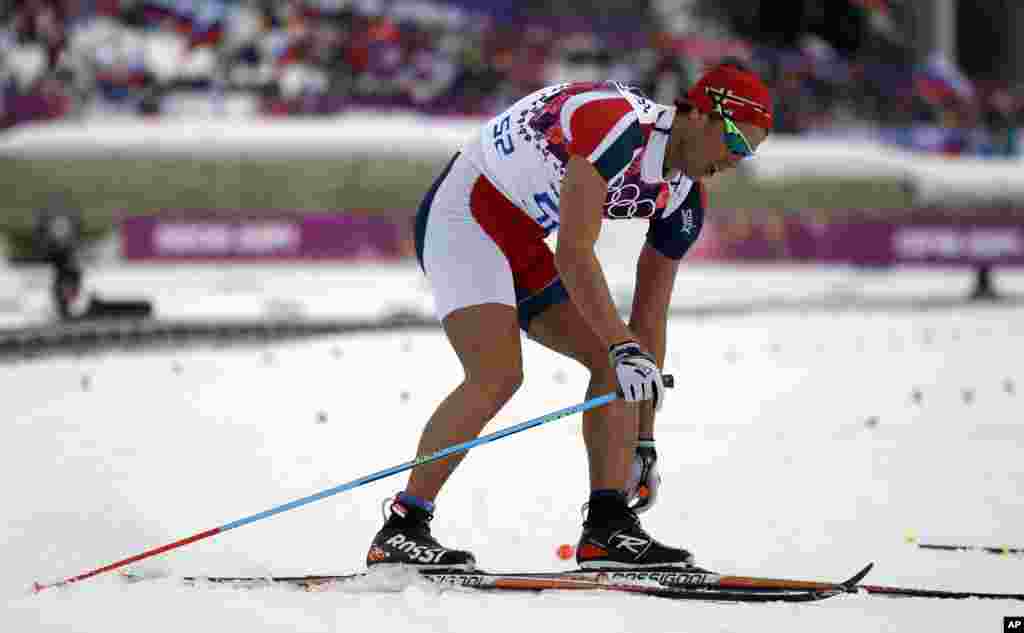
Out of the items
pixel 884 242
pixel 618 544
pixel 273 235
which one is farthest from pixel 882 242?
pixel 618 544

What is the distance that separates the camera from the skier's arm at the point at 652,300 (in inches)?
206

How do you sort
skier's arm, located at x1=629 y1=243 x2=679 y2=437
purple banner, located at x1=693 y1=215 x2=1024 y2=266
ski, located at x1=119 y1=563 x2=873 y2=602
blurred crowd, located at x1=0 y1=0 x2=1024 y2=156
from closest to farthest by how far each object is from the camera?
ski, located at x1=119 y1=563 x2=873 y2=602
skier's arm, located at x1=629 y1=243 x2=679 y2=437
purple banner, located at x1=693 y1=215 x2=1024 y2=266
blurred crowd, located at x1=0 y1=0 x2=1024 y2=156

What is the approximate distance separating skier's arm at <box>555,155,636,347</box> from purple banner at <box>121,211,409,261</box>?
22177 mm

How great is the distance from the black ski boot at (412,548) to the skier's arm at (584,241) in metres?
0.98

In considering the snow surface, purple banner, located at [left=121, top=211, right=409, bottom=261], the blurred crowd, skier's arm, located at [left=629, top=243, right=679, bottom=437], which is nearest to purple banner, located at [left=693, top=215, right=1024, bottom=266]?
the blurred crowd

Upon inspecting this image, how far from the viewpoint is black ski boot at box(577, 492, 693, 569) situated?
5.00 m

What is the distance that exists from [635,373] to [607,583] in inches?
30.9

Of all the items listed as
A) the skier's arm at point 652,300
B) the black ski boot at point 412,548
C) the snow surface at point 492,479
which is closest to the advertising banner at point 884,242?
the snow surface at point 492,479

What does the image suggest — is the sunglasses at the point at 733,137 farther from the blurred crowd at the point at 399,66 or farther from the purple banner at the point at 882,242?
the blurred crowd at the point at 399,66

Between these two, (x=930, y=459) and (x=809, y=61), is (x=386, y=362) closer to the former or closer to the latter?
(x=930, y=459)

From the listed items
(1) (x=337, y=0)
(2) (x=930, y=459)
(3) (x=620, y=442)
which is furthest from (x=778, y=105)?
(3) (x=620, y=442)

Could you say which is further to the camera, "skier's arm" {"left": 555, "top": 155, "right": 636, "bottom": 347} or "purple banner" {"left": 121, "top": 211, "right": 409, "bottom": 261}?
"purple banner" {"left": 121, "top": 211, "right": 409, "bottom": 261}

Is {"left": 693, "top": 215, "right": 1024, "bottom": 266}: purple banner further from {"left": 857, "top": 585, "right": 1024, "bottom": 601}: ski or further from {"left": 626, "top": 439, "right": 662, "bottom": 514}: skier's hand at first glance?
{"left": 857, "top": 585, "right": 1024, "bottom": 601}: ski

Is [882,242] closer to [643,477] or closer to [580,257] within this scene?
[643,477]
